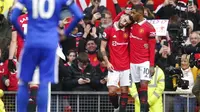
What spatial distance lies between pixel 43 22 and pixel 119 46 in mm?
3901

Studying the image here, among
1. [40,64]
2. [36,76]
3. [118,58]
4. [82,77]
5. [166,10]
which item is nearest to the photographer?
[40,64]

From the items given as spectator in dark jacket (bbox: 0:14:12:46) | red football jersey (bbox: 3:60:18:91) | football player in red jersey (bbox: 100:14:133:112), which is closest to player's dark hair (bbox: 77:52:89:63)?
football player in red jersey (bbox: 100:14:133:112)

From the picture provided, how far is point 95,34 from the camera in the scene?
21.0 meters

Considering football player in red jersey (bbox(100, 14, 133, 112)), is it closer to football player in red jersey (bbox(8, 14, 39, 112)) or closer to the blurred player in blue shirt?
football player in red jersey (bbox(8, 14, 39, 112))

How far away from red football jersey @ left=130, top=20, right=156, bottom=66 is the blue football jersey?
139 inches

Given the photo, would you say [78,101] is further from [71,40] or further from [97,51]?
[71,40]

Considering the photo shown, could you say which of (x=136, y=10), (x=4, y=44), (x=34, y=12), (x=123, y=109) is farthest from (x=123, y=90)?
(x=34, y=12)

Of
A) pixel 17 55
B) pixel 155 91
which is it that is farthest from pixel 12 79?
pixel 155 91

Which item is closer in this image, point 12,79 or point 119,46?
point 119,46

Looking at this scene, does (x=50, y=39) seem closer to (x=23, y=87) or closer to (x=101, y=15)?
(x=23, y=87)

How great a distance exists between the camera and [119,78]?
19062mm

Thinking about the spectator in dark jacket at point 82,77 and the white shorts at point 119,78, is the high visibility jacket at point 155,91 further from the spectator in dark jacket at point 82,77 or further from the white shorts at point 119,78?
the spectator in dark jacket at point 82,77

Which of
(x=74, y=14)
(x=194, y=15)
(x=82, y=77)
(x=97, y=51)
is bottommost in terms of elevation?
(x=82, y=77)

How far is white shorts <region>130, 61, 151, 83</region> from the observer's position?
1855 cm
